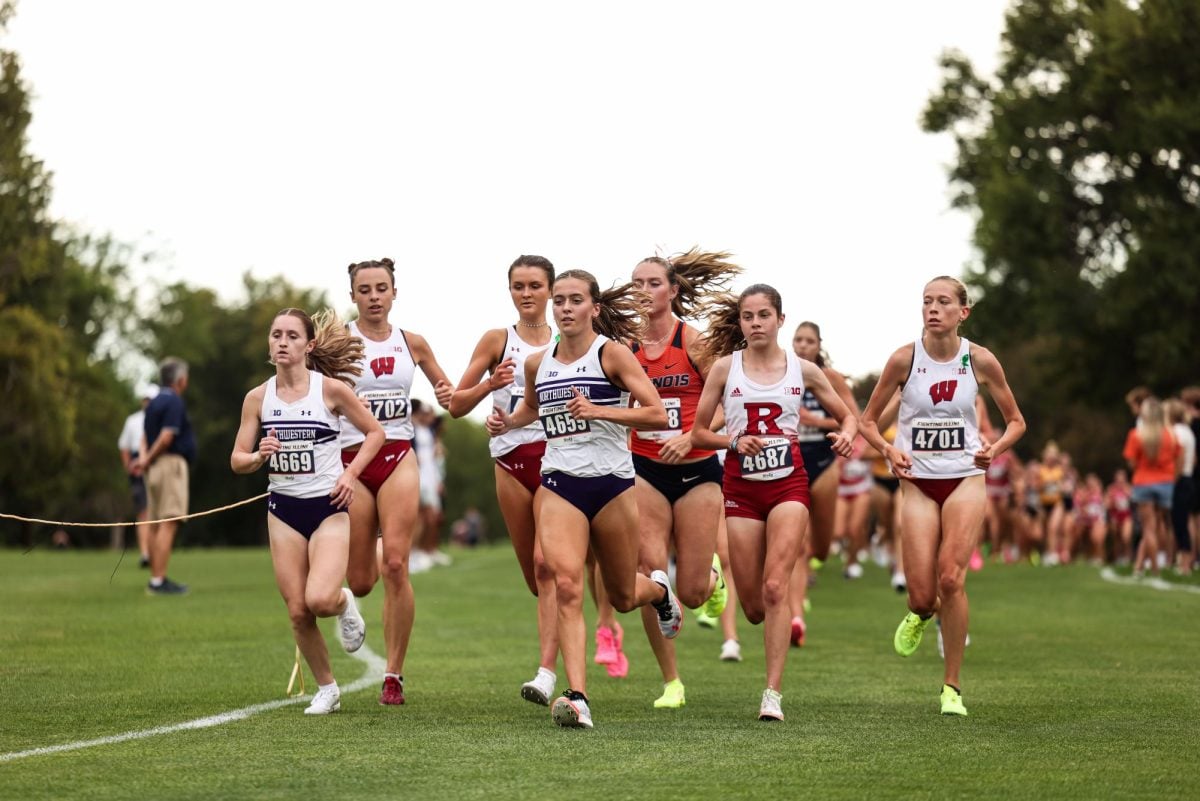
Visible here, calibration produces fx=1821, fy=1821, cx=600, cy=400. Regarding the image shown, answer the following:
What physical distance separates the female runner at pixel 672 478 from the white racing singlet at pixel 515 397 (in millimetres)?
635

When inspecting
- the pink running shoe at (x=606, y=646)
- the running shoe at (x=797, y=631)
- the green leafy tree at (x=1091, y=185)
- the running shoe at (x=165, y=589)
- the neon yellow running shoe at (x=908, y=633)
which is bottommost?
the running shoe at (x=165, y=589)

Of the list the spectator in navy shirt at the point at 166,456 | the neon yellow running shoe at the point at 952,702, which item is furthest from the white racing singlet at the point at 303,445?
the spectator in navy shirt at the point at 166,456

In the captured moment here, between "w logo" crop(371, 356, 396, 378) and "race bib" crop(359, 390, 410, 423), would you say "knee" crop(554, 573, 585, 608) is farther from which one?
"w logo" crop(371, 356, 396, 378)

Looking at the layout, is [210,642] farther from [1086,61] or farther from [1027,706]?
[1086,61]

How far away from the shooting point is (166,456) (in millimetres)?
20344

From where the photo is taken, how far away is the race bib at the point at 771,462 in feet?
33.2

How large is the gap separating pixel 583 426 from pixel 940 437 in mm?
2147

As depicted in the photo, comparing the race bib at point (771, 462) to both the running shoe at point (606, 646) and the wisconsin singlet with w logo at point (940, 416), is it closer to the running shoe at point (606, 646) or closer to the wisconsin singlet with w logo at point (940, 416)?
the wisconsin singlet with w logo at point (940, 416)

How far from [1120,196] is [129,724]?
99.9ft

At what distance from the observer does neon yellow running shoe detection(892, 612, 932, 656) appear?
1124 cm

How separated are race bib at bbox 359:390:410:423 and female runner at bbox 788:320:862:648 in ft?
13.8

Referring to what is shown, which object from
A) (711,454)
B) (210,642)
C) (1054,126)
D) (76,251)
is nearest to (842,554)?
(1054,126)

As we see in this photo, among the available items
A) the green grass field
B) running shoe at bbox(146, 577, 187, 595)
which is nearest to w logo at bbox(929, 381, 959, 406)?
the green grass field

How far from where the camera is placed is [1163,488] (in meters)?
23.7
